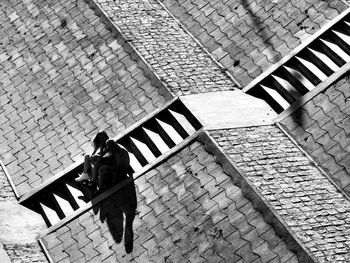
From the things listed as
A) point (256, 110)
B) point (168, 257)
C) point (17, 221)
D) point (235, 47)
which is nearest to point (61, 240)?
point (17, 221)

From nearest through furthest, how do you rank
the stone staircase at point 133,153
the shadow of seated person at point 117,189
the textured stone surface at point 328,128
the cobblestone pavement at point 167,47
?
the textured stone surface at point 328,128 → the shadow of seated person at point 117,189 → the stone staircase at point 133,153 → the cobblestone pavement at point 167,47

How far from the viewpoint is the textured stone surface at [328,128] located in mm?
15767

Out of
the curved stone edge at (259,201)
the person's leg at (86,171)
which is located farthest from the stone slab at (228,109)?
the person's leg at (86,171)

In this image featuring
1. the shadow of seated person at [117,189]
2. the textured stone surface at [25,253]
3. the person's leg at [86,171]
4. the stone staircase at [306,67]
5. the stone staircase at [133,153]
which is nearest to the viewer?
the textured stone surface at [25,253]

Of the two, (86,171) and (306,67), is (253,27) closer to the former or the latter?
(306,67)

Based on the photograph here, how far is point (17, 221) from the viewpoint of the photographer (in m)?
16.5

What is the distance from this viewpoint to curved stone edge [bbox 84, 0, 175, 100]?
17.7 metres

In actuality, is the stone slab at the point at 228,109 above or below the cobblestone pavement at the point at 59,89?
below

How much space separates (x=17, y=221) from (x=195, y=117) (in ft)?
11.2

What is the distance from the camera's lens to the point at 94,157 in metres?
16.3

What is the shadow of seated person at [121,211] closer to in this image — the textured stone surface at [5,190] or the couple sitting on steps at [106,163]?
the couple sitting on steps at [106,163]

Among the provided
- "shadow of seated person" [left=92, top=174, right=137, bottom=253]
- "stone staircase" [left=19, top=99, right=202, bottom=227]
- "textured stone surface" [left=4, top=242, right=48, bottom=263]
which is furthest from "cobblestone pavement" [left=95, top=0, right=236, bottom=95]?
"textured stone surface" [left=4, top=242, right=48, bottom=263]

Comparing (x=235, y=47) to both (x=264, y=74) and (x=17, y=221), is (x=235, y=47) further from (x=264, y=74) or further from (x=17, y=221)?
(x=17, y=221)

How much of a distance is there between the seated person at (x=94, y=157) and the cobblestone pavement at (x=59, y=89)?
0.85 m
